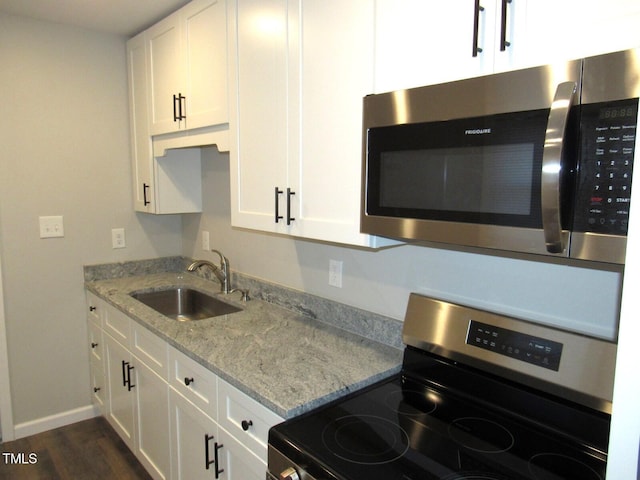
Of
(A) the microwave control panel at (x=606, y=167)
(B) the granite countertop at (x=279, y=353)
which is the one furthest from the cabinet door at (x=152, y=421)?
(A) the microwave control panel at (x=606, y=167)

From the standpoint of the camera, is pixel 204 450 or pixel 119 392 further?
pixel 119 392

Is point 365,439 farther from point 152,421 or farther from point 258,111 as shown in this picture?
point 152,421

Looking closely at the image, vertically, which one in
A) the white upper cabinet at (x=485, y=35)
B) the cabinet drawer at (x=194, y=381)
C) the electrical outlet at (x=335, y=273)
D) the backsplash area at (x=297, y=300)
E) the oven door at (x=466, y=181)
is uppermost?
the white upper cabinet at (x=485, y=35)

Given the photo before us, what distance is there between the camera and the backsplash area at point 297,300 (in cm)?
170

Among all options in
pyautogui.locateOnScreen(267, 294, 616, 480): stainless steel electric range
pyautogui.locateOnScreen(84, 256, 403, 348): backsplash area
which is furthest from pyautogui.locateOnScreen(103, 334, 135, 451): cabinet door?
pyautogui.locateOnScreen(267, 294, 616, 480): stainless steel electric range

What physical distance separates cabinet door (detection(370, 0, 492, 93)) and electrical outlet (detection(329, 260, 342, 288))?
0.84 metres

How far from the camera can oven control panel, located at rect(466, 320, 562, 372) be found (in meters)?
1.17

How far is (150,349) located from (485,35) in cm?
179

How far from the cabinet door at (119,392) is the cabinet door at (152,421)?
9cm

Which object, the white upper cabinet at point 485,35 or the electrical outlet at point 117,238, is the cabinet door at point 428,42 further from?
the electrical outlet at point 117,238

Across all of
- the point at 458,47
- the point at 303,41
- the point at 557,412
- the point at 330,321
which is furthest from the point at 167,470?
the point at 458,47

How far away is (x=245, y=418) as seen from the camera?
54.9 inches

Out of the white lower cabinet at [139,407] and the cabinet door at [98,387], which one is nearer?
the white lower cabinet at [139,407]

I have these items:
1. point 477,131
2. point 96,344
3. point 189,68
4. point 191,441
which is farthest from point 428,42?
point 96,344
